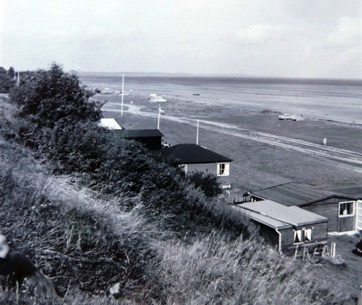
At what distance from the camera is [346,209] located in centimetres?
2359

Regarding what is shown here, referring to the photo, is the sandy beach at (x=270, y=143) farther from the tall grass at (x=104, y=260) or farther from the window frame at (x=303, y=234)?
the tall grass at (x=104, y=260)

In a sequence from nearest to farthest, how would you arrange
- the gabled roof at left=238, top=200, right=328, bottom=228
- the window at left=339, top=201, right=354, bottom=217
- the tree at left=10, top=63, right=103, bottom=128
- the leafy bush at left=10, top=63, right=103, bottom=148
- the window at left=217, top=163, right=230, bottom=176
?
the leafy bush at left=10, top=63, right=103, bottom=148, the tree at left=10, top=63, right=103, bottom=128, the gabled roof at left=238, top=200, right=328, bottom=228, the window at left=339, top=201, right=354, bottom=217, the window at left=217, top=163, right=230, bottom=176

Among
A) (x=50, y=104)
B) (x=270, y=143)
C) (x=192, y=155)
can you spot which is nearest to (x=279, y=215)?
(x=192, y=155)

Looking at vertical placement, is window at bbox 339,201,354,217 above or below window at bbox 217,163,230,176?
below

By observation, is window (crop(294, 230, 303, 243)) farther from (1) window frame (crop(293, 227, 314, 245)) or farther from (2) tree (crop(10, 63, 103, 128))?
(2) tree (crop(10, 63, 103, 128))

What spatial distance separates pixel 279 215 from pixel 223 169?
402 inches

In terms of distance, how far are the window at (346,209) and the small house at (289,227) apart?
336 centimetres

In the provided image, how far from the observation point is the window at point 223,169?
3016 cm

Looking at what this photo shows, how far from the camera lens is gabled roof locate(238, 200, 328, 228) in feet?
63.2

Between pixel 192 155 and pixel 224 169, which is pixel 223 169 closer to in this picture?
pixel 224 169

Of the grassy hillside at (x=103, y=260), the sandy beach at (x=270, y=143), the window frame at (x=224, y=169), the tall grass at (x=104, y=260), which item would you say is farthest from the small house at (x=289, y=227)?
the tall grass at (x=104, y=260)

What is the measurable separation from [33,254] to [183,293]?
1662 millimetres

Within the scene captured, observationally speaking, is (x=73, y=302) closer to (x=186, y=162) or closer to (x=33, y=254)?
(x=33, y=254)

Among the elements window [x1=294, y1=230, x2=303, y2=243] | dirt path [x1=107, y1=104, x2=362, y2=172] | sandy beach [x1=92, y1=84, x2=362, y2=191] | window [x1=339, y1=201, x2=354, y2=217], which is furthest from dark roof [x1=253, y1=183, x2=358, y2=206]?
dirt path [x1=107, y1=104, x2=362, y2=172]
